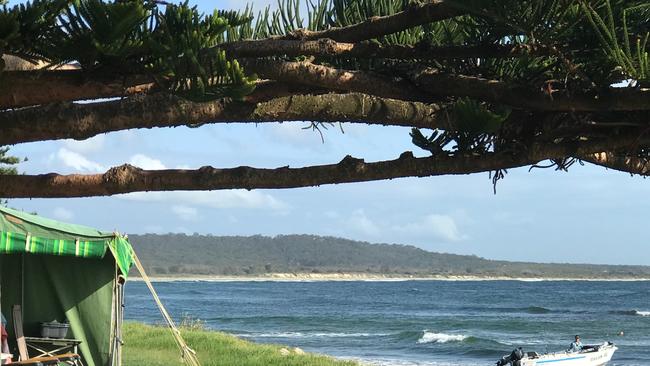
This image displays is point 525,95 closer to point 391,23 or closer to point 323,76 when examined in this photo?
point 391,23

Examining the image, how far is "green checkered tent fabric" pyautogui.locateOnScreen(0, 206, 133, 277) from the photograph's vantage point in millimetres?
6809

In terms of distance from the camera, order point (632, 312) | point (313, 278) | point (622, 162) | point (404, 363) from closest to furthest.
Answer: point (622, 162) < point (404, 363) < point (632, 312) < point (313, 278)

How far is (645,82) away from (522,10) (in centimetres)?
63

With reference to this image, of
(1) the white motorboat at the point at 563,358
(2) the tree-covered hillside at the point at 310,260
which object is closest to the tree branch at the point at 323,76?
(1) the white motorboat at the point at 563,358

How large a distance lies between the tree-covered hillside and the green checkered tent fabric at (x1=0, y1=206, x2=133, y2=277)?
16014cm

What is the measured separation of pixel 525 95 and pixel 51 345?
16.6 ft

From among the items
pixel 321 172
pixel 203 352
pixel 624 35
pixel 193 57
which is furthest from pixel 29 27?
pixel 203 352

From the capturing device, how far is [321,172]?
501cm

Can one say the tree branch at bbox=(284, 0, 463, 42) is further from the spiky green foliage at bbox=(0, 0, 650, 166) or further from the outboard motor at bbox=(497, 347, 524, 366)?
the outboard motor at bbox=(497, 347, 524, 366)

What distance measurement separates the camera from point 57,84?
4602 millimetres

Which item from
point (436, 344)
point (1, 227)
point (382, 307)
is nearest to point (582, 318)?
point (382, 307)

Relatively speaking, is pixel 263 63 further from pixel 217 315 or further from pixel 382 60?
pixel 217 315

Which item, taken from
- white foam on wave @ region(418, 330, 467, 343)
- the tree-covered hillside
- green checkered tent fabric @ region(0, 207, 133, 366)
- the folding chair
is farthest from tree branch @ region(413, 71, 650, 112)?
the tree-covered hillside

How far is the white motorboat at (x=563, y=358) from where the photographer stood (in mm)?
19703
